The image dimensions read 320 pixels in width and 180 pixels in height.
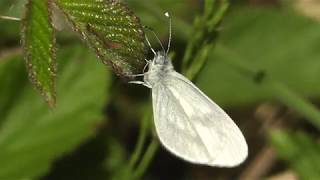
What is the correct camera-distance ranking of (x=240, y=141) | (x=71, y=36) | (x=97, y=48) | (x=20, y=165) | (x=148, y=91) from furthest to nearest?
(x=148, y=91), (x=71, y=36), (x=20, y=165), (x=240, y=141), (x=97, y=48)

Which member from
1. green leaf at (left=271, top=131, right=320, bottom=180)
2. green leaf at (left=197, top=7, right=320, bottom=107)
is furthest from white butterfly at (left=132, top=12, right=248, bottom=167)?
green leaf at (left=197, top=7, right=320, bottom=107)

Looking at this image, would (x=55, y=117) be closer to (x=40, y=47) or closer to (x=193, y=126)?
(x=193, y=126)

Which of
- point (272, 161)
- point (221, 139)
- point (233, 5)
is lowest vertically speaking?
point (272, 161)

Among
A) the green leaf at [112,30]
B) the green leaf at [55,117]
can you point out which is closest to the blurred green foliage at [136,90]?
the green leaf at [55,117]

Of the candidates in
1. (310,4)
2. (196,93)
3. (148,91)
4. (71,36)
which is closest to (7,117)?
(71,36)

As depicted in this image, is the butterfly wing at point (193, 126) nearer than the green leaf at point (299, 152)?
Yes

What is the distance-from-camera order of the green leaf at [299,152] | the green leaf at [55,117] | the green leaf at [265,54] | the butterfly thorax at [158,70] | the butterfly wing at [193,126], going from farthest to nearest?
the green leaf at [265,54], the green leaf at [299,152], the green leaf at [55,117], the butterfly thorax at [158,70], the butterfly wing at [193,126]

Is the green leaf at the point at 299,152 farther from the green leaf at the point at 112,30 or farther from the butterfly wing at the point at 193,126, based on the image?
the green leaf at the point at 112,30

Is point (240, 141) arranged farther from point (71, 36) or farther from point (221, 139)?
point (71, 36)
